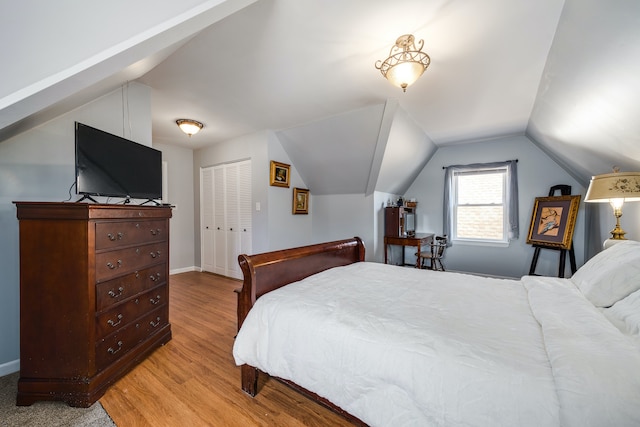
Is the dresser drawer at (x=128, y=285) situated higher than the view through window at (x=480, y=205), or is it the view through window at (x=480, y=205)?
the view through window at (x=480, y=205)

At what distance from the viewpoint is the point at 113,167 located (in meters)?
1.86

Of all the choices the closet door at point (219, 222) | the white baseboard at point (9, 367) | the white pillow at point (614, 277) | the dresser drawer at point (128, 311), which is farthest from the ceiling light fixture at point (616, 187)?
the closet door at point (219, 222)

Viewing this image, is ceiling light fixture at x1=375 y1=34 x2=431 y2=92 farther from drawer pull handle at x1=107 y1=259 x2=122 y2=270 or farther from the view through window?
the view through window

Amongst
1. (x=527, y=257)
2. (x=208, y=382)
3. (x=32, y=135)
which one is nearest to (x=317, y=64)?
(x=32, y=135)

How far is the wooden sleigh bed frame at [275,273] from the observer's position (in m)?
1.52

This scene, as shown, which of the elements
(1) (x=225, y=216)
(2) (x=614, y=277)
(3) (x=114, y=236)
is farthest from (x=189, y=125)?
(2) (x=614, y=277)

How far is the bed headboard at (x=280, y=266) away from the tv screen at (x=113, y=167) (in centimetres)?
118

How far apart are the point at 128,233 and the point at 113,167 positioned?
0.53m

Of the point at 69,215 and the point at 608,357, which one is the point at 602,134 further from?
the point at 69,215

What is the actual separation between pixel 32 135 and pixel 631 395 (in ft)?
11.2

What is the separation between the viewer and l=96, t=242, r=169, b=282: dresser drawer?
1.56 metres

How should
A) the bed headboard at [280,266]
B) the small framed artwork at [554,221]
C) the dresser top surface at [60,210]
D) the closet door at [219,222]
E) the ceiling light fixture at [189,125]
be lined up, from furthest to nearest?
the closet door at [219,222] → the small framed artwork at [554,221] → the ceiling light fixture at [189,125] → the bed headboard at [280,266] → the dresser top surface at [60,210]

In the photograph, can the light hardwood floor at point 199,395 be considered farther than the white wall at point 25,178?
No

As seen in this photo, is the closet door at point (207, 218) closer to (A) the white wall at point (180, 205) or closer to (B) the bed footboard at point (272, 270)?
(A) the white wall at point (180, 205)
